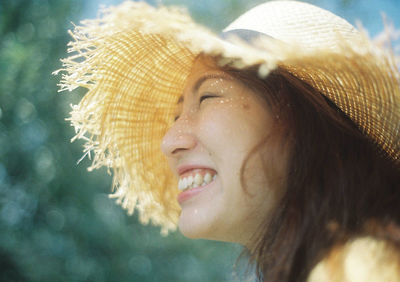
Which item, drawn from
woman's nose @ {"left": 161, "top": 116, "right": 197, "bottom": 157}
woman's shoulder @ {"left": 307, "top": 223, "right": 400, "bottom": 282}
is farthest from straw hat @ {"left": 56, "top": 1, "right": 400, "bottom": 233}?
woman's shoulder @ {"left": 307, "top": 223, "right": 400, "bottom": 282}

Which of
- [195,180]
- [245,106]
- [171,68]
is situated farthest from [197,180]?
[171,68]

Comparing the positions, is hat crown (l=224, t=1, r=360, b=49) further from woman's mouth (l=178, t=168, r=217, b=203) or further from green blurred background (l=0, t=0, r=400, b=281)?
green blurred background (l=0, t=0, r=400, b=281)

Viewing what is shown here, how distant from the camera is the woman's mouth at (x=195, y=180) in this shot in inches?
49.9

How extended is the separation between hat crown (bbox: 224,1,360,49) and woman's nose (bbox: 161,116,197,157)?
32 cm

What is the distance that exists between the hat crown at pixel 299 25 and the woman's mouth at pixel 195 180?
42 cm

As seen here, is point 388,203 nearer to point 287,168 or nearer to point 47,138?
point 287,168

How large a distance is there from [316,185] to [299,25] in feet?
1.40

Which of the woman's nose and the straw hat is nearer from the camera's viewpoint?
the straw hat

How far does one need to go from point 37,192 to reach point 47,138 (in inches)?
18.1

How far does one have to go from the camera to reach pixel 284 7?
1301 mm

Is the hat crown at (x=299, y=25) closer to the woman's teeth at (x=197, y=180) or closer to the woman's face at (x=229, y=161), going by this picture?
the woman's face at (x=229, y=161)

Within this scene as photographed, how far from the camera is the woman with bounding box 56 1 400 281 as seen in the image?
39.4 inches

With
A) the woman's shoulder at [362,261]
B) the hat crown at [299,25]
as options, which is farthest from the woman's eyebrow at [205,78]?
the woman's shoulder at [362,261]

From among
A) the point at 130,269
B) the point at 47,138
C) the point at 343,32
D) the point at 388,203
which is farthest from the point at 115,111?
the point at 130,269
